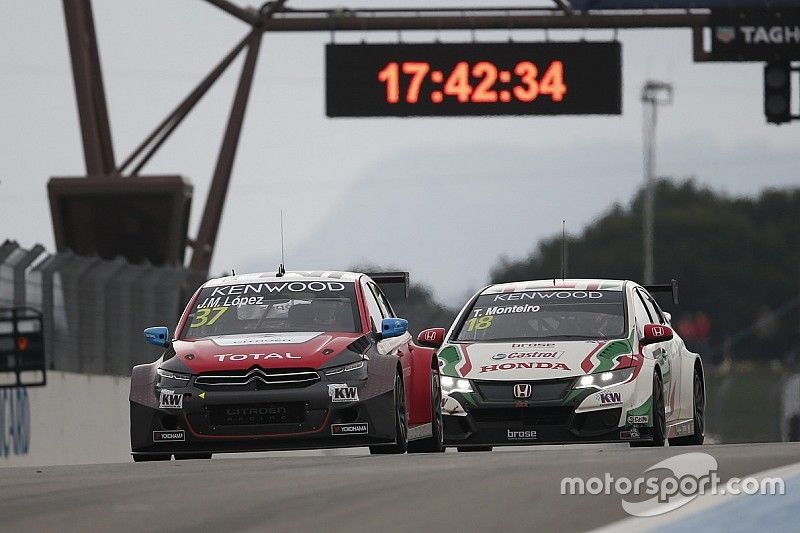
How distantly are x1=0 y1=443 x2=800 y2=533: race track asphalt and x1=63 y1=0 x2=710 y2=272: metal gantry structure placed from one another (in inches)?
736

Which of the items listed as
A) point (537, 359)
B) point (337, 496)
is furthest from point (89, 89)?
point (337, 496)

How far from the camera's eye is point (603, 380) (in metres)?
16.7

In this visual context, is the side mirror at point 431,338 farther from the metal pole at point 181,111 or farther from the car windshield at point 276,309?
the metal pole at point 181,111

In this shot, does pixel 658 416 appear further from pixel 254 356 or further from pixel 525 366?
pixel 254 356

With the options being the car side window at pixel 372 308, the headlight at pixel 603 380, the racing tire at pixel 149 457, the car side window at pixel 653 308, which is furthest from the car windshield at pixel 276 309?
the car side window at pixel 653 308

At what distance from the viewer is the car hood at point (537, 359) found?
54.7 feet

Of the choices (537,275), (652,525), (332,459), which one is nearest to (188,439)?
(332,459)

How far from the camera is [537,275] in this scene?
8631 cm

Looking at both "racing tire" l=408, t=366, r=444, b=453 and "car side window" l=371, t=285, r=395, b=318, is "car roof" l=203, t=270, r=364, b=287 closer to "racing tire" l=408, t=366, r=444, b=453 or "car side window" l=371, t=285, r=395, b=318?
"car side window" l=371, t=285, r=395, b=318

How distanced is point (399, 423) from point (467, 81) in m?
15.4

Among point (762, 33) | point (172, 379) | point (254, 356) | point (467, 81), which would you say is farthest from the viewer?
point (762, 33)

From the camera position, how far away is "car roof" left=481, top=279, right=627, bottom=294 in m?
18.2

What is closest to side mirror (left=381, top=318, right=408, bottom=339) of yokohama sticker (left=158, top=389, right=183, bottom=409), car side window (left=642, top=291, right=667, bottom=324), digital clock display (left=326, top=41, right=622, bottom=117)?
yokohama sticker (left=158, top=389, right=183, bottom=409)

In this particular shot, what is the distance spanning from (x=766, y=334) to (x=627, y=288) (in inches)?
3819
